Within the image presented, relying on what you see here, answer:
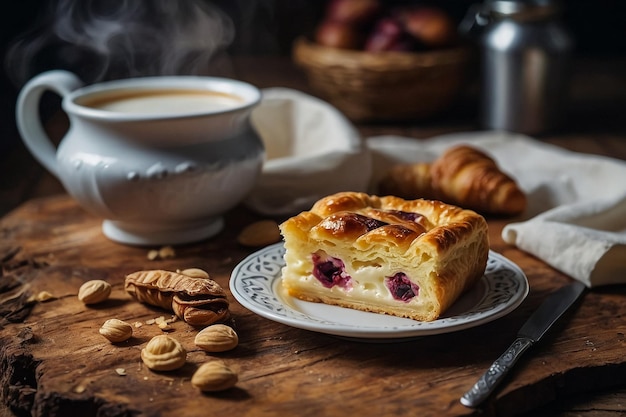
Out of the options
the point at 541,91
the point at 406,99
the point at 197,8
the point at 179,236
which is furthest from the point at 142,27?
the point at 179,236

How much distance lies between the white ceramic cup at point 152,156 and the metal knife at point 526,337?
88 centimetres

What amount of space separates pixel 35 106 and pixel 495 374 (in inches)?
60.3

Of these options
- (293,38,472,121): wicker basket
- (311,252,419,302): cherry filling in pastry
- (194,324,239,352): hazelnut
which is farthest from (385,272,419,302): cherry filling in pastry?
(293,38,472,121): wicker basket

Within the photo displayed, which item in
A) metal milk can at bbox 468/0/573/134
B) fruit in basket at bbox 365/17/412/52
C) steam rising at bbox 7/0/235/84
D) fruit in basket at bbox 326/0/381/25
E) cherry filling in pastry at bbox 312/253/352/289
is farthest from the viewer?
steam rising at bbox 7/0/235/84

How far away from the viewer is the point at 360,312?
1.79 m

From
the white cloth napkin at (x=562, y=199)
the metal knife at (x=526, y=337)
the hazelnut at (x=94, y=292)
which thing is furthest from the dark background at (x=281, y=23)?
the metal knife at (x=526, y=337)

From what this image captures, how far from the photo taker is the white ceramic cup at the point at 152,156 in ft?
7.02

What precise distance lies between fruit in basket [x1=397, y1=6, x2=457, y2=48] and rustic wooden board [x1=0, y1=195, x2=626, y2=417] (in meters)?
1.67

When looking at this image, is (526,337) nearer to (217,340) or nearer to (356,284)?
(356,284)

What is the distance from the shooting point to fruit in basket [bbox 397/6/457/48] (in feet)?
11.5

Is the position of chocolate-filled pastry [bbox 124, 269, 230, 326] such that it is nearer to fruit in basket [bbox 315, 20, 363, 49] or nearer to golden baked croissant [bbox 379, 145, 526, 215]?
golden baked croissant [bbox 379, 145, 526, 215]

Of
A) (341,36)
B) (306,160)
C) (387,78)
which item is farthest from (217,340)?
(341,36)

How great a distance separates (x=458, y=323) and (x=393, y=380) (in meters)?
0.17

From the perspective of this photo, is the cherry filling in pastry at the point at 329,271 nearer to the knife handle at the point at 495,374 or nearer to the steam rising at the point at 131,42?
the knife handle at the point at 495,374
